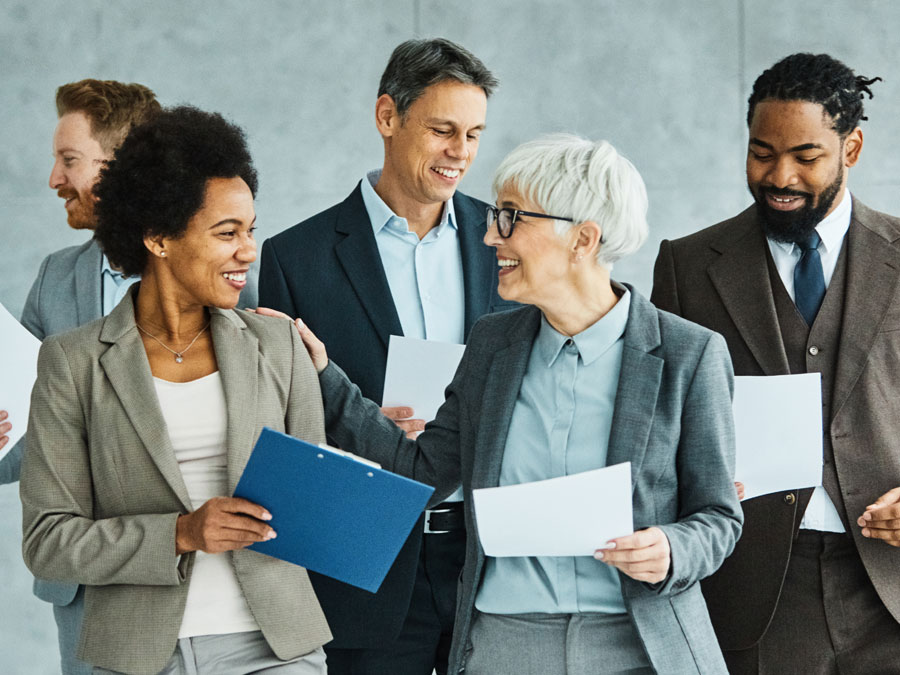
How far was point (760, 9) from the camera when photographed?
5031mm

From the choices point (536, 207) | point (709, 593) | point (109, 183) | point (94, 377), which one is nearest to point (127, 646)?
point (94, 377)

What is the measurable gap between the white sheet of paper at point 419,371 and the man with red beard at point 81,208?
0.81 metres

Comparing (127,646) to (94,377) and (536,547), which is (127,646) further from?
(536,547)

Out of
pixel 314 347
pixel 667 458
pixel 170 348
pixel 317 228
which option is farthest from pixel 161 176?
pixel 667 458

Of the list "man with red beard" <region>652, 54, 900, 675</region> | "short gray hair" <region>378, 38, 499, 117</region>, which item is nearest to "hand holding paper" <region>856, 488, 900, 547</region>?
"man with red beard" <region>652, 54, 900, 675</region>

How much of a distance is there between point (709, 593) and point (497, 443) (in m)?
0.93

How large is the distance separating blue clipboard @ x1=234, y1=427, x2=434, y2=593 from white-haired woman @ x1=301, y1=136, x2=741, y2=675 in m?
0.20

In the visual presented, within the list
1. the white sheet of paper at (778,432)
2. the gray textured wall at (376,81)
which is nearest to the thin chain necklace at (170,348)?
the white sheet of paper at (778,432)

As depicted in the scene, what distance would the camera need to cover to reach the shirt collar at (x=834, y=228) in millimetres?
2686

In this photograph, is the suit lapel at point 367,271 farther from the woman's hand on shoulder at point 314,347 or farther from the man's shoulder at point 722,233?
the man's shoulder at point 722,233

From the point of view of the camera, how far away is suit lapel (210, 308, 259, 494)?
2.12 metres

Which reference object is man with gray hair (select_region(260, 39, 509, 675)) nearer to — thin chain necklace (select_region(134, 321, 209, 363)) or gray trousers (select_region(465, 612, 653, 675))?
thin chain necklace (select_region(134, 321, 209, 363))

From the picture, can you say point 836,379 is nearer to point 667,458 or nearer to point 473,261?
point 667,458

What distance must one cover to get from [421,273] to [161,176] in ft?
2.89
